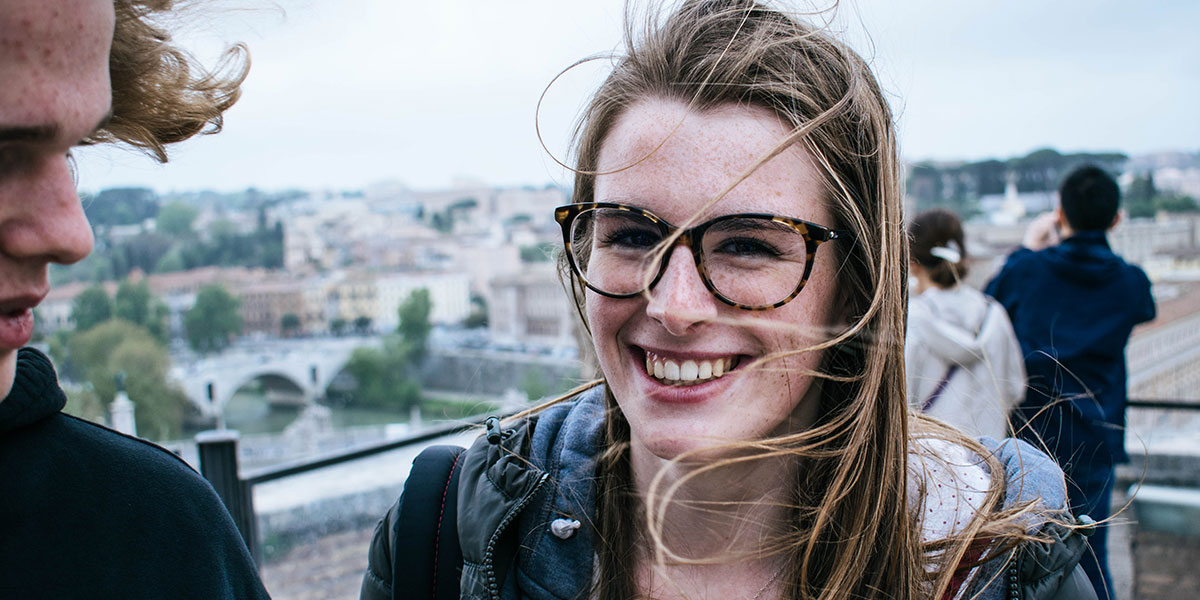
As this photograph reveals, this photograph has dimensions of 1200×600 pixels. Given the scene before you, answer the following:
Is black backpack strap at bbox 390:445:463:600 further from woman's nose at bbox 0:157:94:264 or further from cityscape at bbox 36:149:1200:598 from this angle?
cityscape at bbox 36:149:1200:598

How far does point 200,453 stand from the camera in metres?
3.32

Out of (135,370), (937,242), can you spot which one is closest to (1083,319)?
(937,242)

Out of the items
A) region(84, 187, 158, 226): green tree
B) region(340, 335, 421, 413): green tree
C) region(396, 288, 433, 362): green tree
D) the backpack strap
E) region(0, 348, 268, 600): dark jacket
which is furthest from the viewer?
region(396, 288, 433, 362): green tree

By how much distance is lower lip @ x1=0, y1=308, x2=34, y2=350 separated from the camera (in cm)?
78

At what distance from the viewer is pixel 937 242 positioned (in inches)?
146

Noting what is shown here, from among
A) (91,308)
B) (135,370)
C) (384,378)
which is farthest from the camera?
(384,378)

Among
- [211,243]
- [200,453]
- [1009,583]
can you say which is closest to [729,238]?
[1009,583]

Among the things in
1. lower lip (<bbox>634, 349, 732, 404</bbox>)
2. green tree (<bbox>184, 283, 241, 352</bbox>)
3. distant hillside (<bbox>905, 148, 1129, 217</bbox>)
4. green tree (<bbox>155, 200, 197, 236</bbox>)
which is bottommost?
green tree (<bbox>184, 283, 241, 352</bbox>)

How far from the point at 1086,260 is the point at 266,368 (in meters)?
23.8

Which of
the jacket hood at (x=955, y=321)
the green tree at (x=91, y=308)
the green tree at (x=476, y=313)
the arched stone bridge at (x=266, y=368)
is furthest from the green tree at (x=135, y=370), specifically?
the jacket hood at (x=955, y=321)

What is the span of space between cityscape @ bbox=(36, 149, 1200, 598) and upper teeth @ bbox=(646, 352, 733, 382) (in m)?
2.92

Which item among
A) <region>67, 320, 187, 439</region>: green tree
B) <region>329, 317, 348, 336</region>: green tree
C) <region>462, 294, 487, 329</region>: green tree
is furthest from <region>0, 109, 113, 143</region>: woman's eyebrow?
<region>329, 317, 348, 336</region>: green tree

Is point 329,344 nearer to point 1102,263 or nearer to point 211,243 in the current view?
point 211,243

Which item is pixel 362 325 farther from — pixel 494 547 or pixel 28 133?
pixel 28 133
